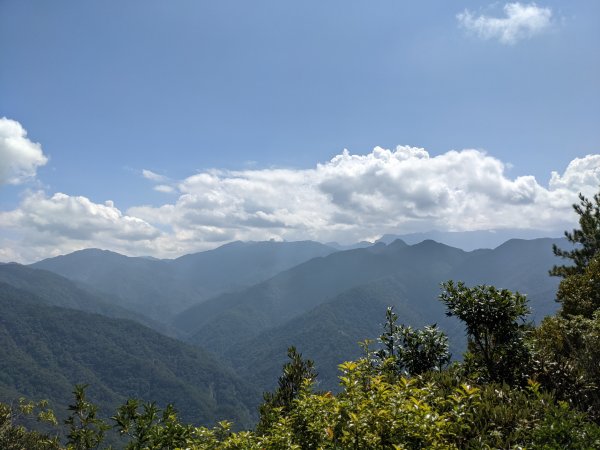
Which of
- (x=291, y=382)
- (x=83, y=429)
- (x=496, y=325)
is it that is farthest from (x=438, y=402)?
(x=83, y=429)

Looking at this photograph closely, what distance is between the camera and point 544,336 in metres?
18.1

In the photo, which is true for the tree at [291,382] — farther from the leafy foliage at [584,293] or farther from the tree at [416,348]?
the leafy foliage at [584,293]

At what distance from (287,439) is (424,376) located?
20.0 ft

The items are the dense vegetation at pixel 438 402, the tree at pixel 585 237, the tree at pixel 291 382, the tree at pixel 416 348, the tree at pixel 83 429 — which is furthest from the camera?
the tree at pixel 585 237

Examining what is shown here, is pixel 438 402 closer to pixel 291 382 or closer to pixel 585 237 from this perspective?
pixel 291 382

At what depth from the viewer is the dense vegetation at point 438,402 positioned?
7.27 meters

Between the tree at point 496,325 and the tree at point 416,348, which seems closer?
the tree at point 496,325

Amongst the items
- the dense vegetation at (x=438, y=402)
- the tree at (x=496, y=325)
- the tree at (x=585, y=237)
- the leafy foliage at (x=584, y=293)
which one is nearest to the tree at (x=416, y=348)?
the dense vegetation at (x=438, y=402)

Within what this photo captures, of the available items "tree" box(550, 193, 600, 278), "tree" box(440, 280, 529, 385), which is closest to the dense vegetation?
"tree" box(440, 280, 529, 385)

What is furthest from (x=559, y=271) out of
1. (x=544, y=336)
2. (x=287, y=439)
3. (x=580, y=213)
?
(x=287, y=439)

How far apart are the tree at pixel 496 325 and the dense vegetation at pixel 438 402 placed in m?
0.03

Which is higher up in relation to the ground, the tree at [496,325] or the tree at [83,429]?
the tree at [496,325]

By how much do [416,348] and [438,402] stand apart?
907cm

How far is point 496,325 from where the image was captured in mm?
13414
